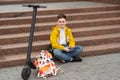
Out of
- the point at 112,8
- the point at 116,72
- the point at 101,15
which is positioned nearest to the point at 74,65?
the point at 116,72

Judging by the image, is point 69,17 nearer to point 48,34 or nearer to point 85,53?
point 48,34

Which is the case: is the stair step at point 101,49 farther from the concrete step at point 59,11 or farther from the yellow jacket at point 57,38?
the concrete step at point 59,11

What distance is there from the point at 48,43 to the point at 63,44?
48cm

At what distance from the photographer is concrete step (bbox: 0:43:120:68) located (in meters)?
5.62

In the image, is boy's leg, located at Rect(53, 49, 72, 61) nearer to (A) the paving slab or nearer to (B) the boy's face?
(A) the paving slab

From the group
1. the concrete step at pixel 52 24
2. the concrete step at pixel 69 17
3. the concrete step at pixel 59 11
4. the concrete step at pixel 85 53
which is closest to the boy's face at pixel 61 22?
the concrete step at pixel 85 53

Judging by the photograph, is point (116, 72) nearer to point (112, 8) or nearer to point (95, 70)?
point (95, 70)

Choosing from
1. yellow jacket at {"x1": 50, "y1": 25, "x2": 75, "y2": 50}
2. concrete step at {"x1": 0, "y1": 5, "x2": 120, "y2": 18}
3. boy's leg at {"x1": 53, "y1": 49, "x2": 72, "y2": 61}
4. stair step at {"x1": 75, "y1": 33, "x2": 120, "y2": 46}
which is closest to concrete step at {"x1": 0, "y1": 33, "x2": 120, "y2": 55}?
stair step at {"x1": 75, "y1": 33, "x2": 120, "y2": 46}

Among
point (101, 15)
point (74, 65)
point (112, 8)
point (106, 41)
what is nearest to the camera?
point (74, 65)

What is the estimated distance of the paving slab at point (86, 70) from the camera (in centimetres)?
511

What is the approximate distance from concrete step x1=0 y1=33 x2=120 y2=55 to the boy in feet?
1.57

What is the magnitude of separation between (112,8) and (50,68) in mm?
3937

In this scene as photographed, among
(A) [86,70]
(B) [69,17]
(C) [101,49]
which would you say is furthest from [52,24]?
(A) [86,70]

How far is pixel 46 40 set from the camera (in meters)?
6.56
